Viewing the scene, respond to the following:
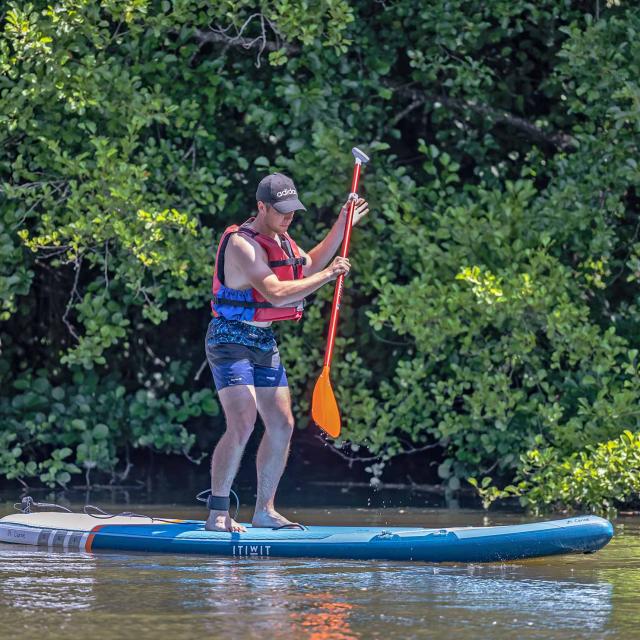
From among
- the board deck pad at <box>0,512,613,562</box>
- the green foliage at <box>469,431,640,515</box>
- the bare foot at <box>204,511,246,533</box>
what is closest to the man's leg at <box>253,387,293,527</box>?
the board deck pad at <box>0,512,613,562</box>

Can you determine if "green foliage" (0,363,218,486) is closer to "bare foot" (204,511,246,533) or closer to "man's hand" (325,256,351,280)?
"bare foot" (204,511,246,533)

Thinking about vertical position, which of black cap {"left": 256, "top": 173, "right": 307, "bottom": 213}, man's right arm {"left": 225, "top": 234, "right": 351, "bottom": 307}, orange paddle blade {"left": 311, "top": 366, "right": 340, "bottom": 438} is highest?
black cap {"left": 256, "top": 173, "right": 307, "bottom": 213}

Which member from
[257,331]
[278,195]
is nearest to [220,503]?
[257,331]

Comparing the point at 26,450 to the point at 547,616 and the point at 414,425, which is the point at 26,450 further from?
the point at 547,616

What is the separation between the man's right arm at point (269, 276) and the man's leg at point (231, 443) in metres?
0.51

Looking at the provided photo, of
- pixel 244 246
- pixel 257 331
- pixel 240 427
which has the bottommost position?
pixel 240 427

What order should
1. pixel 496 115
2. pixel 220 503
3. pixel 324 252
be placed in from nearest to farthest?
pixel 220 503, pixel 324 252, pixel 496 115

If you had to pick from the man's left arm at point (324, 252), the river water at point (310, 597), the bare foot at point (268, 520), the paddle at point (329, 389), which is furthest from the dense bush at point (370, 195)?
the river water at point (310, 597)

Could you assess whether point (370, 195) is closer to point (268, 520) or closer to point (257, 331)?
point (257, 331)

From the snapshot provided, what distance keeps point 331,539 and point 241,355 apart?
109 centimetres

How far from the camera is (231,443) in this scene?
7.89 metres

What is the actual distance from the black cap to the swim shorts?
2.11 feet

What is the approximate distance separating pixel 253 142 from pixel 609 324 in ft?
9.69

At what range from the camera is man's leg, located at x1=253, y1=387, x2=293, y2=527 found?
821 centimetres
